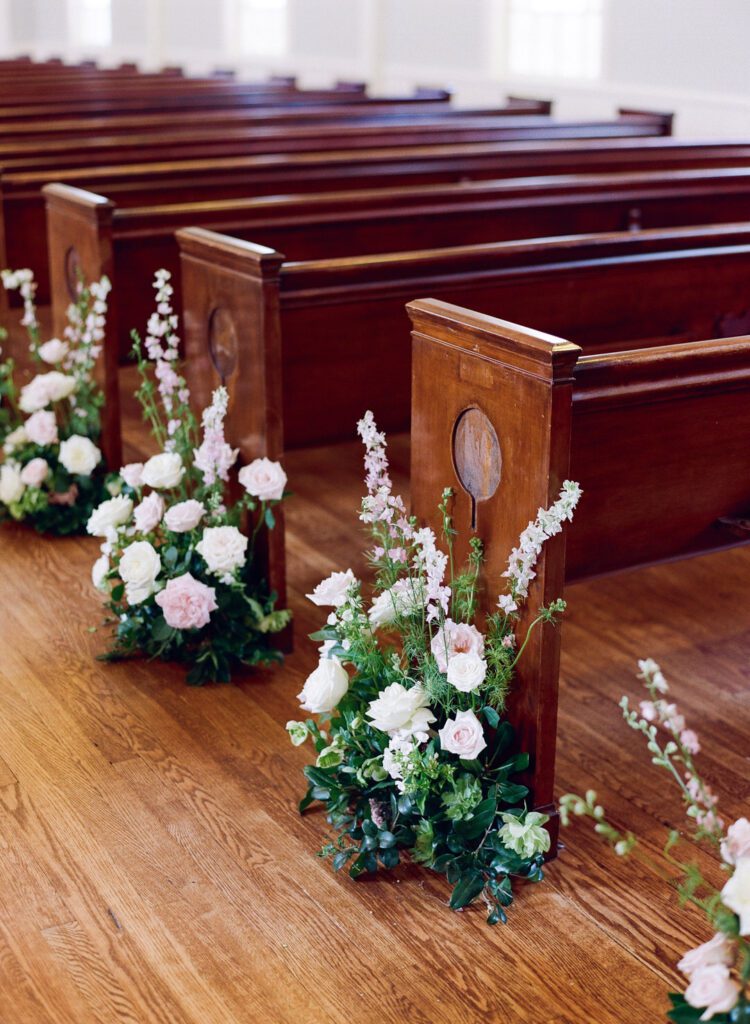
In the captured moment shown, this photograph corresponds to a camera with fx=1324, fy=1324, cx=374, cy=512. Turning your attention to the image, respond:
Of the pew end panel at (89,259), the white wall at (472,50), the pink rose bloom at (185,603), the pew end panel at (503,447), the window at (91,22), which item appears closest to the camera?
the pew end panel at (503,447)

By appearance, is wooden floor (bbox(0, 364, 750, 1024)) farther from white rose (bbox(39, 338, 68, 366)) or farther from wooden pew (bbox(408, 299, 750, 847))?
white rose (bbox(39, 338, 68, 366))

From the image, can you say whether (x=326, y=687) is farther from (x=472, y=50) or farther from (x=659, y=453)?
(x=472, y=50)

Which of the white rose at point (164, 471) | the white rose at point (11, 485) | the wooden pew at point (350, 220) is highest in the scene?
the wooden pew at point (350, 220)

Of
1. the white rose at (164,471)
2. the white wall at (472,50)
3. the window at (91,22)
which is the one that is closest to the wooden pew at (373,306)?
the white rose at (164,471)

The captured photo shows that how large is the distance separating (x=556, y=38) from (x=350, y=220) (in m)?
4.63

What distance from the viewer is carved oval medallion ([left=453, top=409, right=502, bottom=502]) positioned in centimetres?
227

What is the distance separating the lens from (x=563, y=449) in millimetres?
2143

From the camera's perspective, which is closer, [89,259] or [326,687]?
[326,687]

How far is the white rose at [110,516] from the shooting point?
3051 millimetres

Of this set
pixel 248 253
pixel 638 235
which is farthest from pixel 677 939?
pixel 638 235

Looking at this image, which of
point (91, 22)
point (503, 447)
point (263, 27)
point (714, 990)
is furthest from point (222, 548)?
point (91, 22)

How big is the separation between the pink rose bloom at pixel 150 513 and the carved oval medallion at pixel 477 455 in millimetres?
871

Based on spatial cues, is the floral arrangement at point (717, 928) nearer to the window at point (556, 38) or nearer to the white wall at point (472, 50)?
the white wall at point (472, 50)

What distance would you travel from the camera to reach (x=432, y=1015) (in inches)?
76.8
